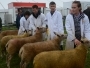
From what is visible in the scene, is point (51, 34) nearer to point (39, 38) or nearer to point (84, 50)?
point (39, 38)

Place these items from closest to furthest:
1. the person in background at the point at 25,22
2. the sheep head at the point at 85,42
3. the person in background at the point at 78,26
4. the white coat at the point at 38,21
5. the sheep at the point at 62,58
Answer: the sheep at the point at 62,58, the sheep head at the point at 85,42, the person in background at the point at 78,26, the white coat at the point at 38,21, the person in background at the point at 25,22

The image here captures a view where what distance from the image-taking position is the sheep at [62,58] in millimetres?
5185

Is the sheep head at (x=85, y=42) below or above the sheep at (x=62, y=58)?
above

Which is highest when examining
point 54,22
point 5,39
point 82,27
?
point 54,22

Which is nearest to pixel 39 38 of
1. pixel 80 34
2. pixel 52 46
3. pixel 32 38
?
pixel 32 38

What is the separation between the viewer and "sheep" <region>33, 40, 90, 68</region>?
5.19 meters

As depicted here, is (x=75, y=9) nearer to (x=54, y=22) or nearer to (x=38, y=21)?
(x=54, y=22)

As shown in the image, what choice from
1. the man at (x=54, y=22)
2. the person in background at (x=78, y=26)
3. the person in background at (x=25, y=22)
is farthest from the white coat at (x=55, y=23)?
the person in background at (x=25, y=22)

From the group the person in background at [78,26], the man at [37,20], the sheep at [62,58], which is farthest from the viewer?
the man at [37,20]

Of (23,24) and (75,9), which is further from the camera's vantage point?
(23,24)

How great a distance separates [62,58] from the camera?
17.4 ft

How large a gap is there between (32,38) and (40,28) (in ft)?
1.71

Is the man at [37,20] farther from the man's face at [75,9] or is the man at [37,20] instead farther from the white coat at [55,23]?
the man's face at [75,9]

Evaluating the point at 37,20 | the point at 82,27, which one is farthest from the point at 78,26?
the point at 37,20
